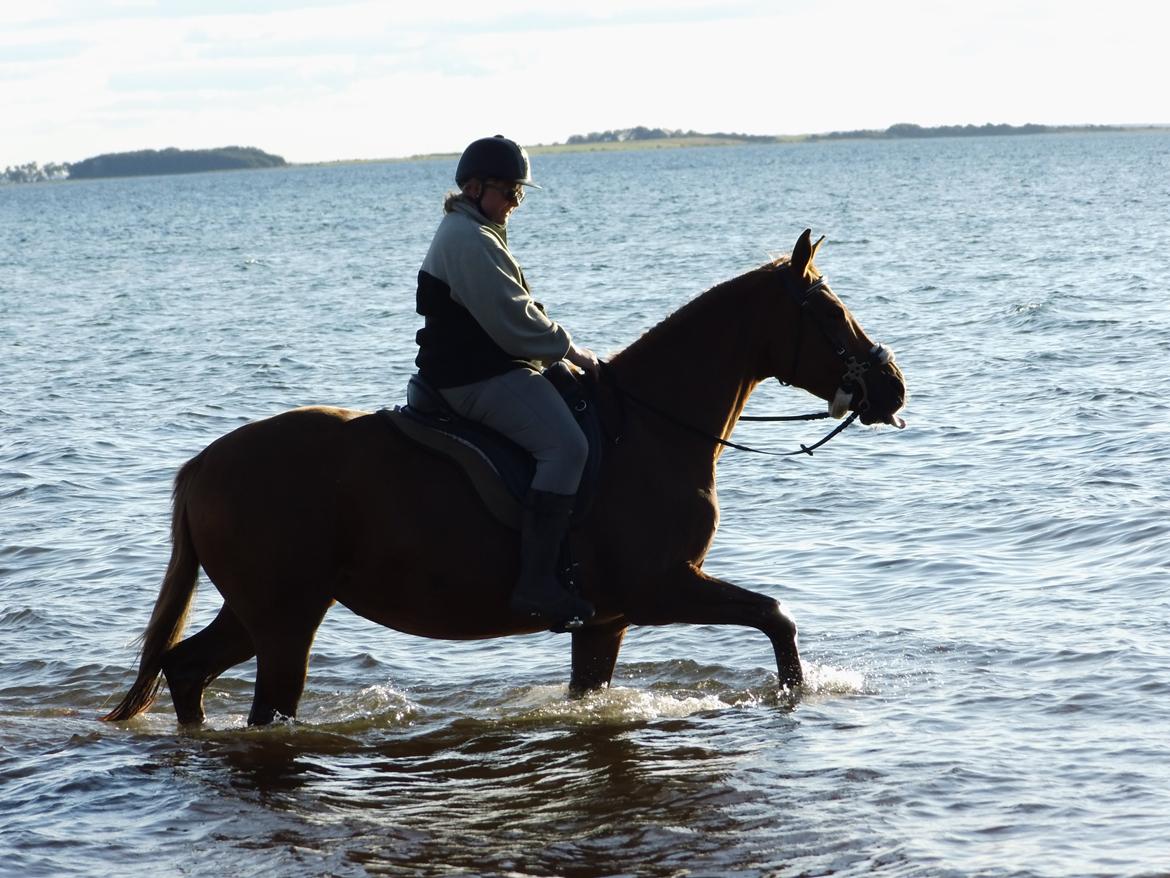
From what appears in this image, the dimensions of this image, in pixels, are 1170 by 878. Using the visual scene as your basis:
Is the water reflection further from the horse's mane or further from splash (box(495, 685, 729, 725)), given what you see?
the horse's mane

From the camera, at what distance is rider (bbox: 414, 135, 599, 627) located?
8.23 metres

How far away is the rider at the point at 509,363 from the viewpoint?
8.23 m

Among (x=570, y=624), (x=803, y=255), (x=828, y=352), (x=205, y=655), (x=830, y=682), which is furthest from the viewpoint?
(x=830, y=682)

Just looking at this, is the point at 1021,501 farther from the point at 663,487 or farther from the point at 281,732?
the point at 281,732

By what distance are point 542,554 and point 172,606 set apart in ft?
7.70

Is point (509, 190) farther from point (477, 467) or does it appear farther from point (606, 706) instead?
point (606, 706)

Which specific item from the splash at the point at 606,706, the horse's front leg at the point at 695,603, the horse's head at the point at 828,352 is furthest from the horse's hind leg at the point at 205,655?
the horse's head at the point at 828,352

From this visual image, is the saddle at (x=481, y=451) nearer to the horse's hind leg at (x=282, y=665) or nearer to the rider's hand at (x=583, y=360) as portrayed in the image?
the rider's hand at (x=583, y=360)

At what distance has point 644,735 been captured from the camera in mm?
9250

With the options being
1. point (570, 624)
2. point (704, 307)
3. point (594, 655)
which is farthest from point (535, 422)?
point (594, 655)

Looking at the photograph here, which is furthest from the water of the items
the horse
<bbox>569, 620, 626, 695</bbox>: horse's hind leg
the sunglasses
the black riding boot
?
the sunglasses

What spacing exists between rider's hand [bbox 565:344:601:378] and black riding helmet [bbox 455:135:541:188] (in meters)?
1.02

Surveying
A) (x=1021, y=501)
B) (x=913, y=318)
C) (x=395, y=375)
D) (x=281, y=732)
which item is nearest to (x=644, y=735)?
(x=281, y=732)

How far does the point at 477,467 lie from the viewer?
841 cm
